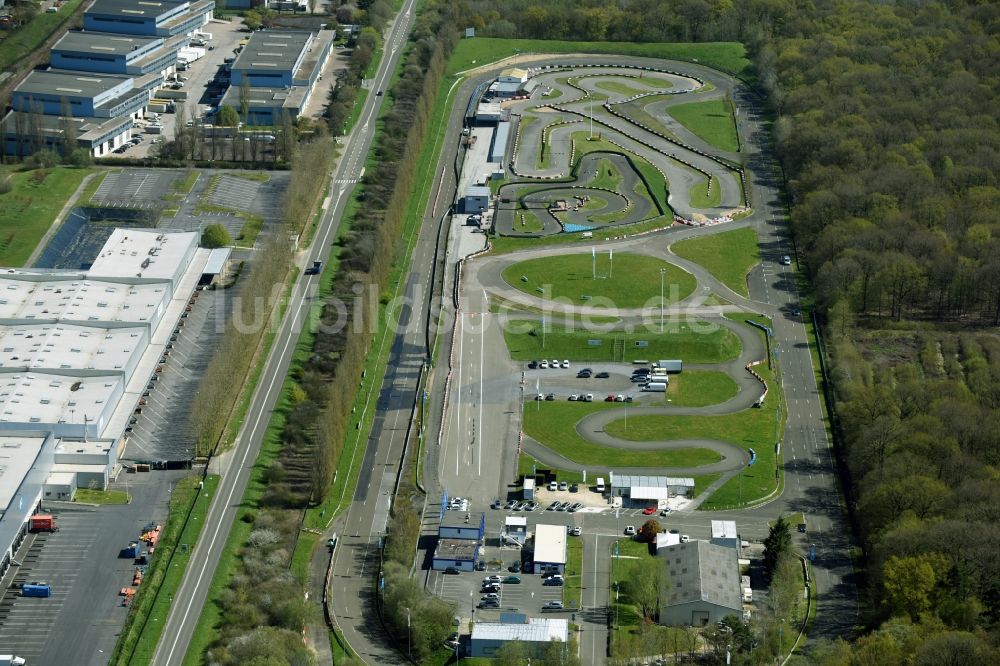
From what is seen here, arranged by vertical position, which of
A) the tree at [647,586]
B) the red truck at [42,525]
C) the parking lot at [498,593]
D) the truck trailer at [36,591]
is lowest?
the red truck at [42,525]

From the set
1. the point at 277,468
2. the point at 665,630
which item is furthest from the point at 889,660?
the point at 277,468

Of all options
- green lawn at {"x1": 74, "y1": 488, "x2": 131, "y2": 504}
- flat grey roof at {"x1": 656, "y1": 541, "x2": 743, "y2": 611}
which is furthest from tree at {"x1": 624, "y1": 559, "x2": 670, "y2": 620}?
green lawn at {"x1": 74, "y1": 488, "x2": 131, "y2": 504}

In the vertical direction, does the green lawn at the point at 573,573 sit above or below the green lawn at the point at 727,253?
above

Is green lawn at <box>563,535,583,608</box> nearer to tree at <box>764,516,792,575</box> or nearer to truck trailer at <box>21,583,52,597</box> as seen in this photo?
tree at <box>764,516,792,575</box>

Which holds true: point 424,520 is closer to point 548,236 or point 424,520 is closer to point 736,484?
point 736,484

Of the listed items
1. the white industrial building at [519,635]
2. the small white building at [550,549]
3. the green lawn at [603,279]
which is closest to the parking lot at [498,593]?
the small white building at [550,549]

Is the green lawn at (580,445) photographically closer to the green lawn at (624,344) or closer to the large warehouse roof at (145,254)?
the green lawn at (624,344)
